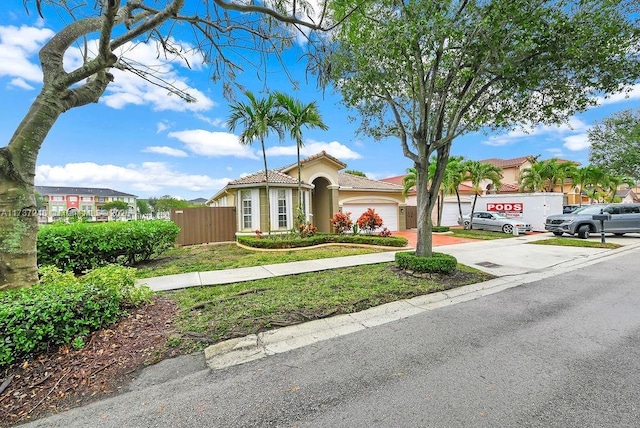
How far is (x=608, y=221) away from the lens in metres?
16.3

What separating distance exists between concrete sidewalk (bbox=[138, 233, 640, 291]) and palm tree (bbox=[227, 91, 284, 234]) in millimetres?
6442

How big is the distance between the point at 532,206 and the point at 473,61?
18.8 metres

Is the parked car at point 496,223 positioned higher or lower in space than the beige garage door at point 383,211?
lower

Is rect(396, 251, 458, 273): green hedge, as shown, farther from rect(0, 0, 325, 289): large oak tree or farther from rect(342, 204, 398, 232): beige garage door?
rect(342, 204, 398, 232): beige garage door

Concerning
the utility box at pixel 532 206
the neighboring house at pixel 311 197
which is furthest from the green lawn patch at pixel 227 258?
the utility box at pixel 532 206

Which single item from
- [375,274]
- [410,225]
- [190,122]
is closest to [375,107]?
[375,274]

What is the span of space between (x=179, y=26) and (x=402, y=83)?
5752 mm

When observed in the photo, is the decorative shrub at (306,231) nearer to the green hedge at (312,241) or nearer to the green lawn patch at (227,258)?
the green hedge at (312,241)

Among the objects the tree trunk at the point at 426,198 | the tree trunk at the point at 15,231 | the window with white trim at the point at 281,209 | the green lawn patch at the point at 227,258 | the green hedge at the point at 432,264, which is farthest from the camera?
the window with white trim at the point at 281,209

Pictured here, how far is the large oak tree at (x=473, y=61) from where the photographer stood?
19.2 ft

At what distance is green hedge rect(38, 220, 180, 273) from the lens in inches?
275

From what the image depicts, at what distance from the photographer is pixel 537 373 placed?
3041 mm

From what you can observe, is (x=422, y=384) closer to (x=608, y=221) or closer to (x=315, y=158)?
(x=315, y=158)

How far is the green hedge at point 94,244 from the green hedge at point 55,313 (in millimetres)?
3915
